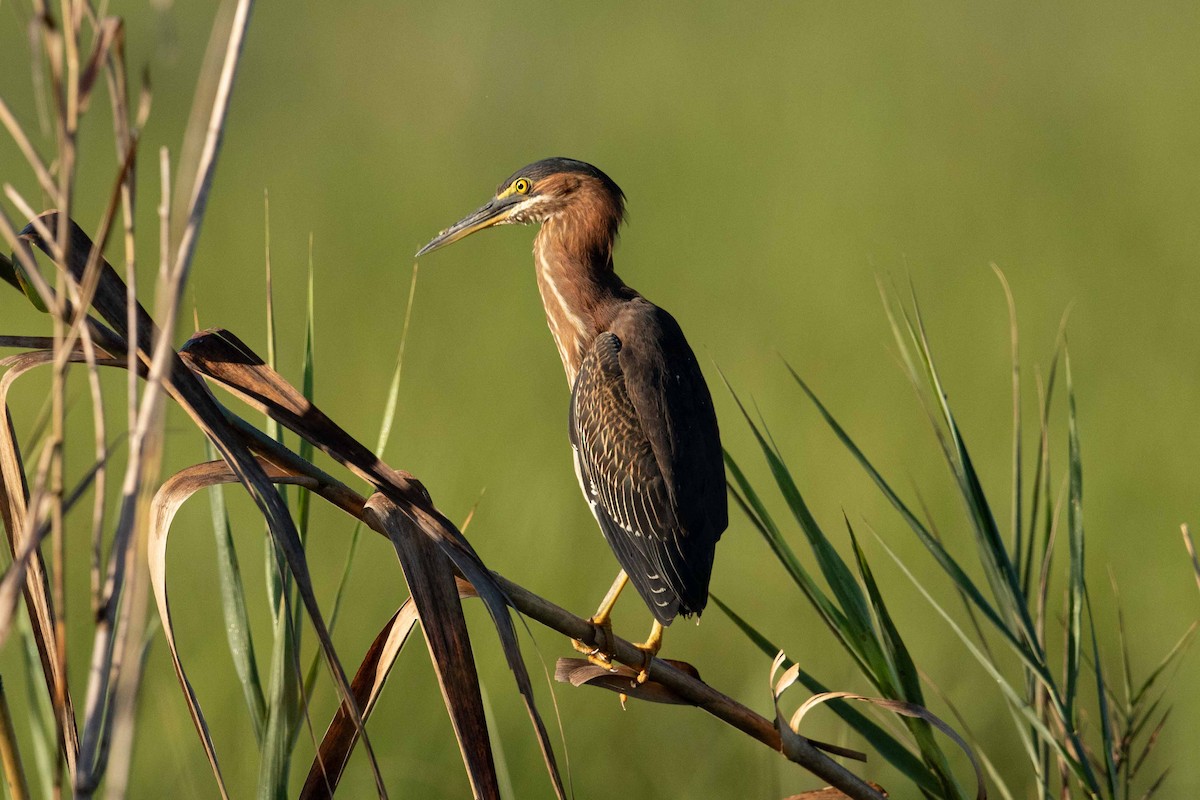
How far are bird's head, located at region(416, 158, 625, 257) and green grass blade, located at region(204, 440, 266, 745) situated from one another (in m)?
1.03

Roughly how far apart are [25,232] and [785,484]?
77 centimetres

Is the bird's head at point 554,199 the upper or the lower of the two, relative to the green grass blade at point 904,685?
upper

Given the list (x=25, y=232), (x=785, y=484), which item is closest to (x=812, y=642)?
(x=785, y=484)

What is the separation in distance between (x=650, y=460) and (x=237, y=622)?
0.83 m

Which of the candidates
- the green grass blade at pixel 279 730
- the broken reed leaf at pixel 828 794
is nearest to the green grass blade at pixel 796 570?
the broken reed leaf at pixel 828 794

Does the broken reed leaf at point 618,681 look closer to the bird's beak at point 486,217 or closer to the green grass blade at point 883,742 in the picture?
the green grass blade at point 883,742

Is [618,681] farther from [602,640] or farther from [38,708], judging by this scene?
[38,708]

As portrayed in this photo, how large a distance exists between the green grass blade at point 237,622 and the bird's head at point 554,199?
1031mm

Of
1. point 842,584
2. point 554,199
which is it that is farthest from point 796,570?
point 554,199

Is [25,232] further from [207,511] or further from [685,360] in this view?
[207,511]

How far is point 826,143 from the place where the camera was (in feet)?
21.9

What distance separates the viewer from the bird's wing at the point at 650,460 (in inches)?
73.7

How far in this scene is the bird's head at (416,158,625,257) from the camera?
7.50ft

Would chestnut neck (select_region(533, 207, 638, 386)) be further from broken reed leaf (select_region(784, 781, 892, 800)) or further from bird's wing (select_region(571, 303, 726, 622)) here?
broken reed leaf (select_region(784, 781, 892, 800))
